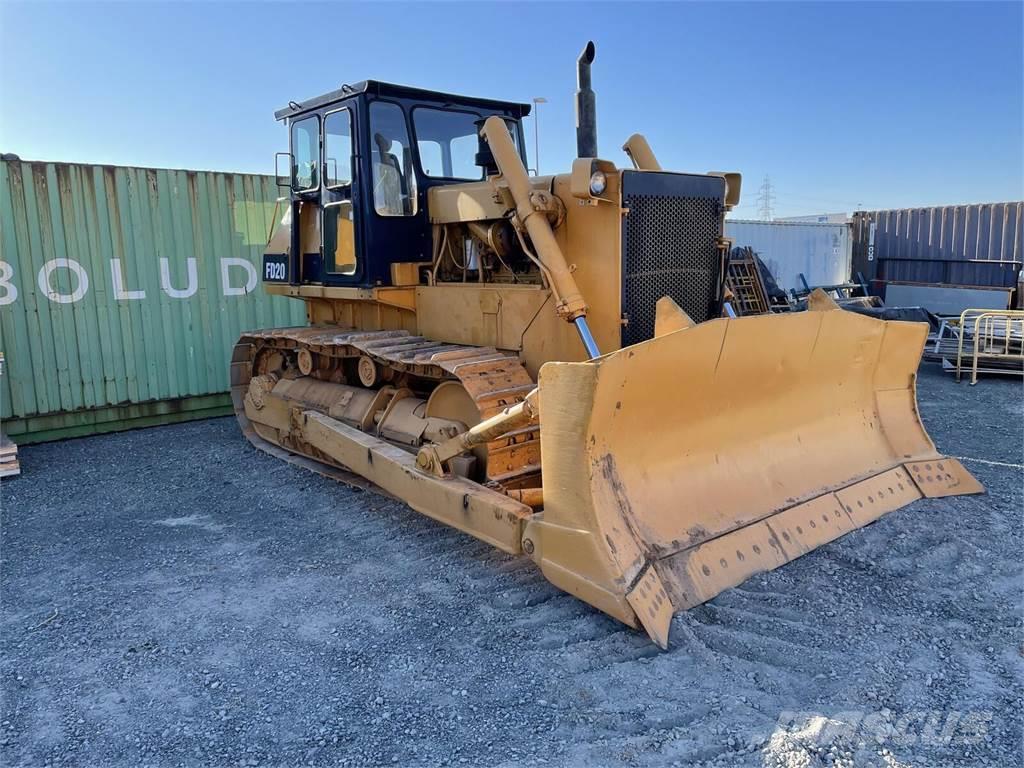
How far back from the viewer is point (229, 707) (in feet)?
10.2

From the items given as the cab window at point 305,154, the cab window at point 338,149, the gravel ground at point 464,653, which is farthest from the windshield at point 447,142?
the gravel ground at point 464,653

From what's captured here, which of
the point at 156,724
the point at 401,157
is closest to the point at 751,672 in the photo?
the point at 156,724

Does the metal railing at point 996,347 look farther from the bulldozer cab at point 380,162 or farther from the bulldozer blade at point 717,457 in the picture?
the bulldozer cab at point 380,162

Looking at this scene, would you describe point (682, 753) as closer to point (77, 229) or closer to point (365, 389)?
point (365, 389)

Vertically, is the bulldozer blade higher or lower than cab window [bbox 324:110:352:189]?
lower

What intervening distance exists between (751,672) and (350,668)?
Result: 5.64 feet

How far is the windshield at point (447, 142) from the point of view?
19.1 feet

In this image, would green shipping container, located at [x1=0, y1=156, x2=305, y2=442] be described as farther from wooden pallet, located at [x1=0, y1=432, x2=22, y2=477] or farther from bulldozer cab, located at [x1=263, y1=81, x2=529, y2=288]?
bulldozer cab, located at [x1=263, y1=81, x2=529, y2=288]

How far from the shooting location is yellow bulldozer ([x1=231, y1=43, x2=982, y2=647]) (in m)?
3.70

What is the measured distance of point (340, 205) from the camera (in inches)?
237

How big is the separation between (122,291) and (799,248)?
→ 49.4 ft

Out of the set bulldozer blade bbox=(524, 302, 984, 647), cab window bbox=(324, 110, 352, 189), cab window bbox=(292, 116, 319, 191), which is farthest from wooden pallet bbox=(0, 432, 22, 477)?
bulldozer blade bbox=(524, 302, 984, 647)

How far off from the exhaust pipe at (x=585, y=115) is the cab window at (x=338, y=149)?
170 centimetres

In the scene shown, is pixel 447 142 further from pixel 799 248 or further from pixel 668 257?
pixel 799 248
